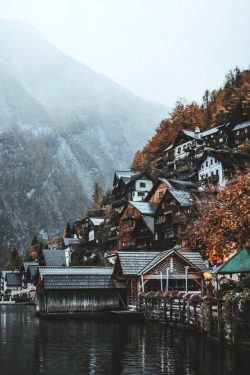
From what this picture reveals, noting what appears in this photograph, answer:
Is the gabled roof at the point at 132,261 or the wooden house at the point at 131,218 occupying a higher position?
the wooden house at the point at 131,218

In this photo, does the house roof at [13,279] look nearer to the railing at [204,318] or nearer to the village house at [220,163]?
the village house at [220,163]

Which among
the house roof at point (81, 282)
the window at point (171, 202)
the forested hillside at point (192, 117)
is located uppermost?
the forested hillside at point (192, 117)

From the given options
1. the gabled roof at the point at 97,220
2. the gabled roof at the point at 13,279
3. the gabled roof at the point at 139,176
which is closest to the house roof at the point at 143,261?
the gabled roof at the point at 139,176

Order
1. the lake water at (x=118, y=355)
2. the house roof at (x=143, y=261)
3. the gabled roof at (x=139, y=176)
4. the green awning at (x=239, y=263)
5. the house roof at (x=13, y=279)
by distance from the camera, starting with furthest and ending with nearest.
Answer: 1. the house roof at (x=13, y=279)
2. the gabled roof at (x=139, y=176)
3. the house roof at (x=143, y=261)
4. the green awning at (x=239, y=263)
5. the lake water at (x=118, y=355)

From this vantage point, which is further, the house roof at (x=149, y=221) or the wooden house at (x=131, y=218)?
the wooden house at (x=131, y=218)

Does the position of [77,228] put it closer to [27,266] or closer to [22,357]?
[27,266]

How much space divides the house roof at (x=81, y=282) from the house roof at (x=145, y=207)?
99.8 ft

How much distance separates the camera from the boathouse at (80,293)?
47.2 meters

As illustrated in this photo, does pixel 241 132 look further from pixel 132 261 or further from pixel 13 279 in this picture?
pixel 13 279

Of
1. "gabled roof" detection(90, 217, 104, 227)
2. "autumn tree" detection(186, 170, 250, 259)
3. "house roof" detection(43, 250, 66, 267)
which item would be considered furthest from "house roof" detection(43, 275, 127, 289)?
"gabled roof" detection(90, 217, 104, 227)

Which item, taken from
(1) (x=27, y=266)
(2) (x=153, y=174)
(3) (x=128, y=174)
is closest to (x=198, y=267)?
(2) (x=153, y=174)

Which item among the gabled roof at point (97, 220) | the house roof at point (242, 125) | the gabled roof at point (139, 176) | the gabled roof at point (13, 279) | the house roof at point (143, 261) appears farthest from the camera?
the gabled roof at point (13, 279)

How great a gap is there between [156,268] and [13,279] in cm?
9598

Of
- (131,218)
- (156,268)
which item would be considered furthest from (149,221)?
(156,268)
